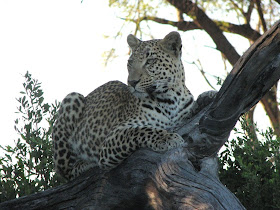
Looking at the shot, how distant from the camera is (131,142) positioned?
21.3 feet

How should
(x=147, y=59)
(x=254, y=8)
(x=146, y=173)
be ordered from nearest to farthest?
(x=146, y=173)
(x=147, y=59)
(x=254, y=8)

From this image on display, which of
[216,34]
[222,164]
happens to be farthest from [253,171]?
[216,34]

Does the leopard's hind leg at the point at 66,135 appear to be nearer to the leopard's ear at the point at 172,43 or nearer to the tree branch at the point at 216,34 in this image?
the leopard's ear at the point at 172,43

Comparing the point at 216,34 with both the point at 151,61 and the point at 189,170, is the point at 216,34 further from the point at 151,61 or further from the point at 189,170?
the point at 189,170

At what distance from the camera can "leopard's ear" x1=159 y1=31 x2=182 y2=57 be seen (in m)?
7.24

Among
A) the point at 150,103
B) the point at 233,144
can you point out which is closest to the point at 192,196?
the point at 150,103

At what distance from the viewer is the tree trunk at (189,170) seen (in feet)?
17.4

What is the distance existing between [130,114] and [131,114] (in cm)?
2

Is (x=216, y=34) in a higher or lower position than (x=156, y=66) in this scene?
higher

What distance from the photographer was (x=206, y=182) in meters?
5.60

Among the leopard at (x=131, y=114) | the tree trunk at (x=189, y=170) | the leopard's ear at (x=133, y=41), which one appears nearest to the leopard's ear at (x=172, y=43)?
the leopard at (x=131, y=114)

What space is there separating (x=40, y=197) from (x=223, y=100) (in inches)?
123

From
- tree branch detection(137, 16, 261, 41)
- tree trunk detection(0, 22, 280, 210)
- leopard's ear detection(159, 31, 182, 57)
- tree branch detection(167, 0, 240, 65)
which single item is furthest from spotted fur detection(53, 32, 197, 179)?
tree branch detection(167, 0, 240, 65)

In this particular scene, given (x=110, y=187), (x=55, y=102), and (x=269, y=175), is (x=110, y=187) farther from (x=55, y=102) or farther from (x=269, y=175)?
(x=55, y=102)
